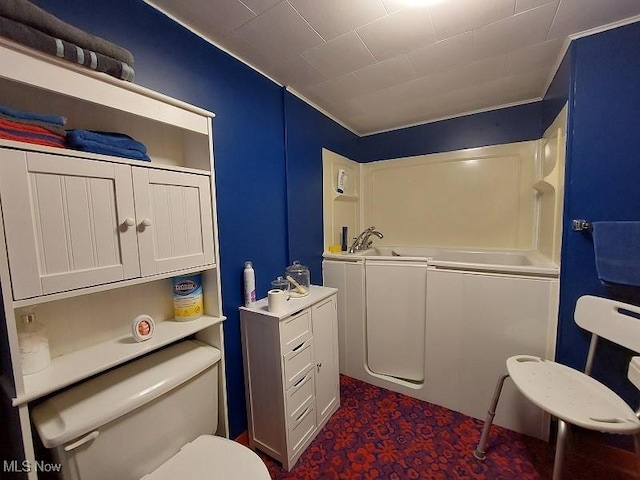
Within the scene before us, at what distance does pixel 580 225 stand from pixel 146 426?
6.50 ft

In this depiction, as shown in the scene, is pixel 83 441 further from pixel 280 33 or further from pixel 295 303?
pixel 280 33

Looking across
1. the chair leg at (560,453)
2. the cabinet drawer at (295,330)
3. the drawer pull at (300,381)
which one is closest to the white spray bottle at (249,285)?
the cabinet drawer at (295,330)

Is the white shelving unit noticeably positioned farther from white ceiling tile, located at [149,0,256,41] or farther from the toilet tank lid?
white ceiling tile, located at [149,0,256,41]

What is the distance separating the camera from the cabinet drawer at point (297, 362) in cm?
128

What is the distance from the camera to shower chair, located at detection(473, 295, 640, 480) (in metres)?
0.95

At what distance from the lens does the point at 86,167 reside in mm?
746

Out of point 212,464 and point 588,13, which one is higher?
point 588,13

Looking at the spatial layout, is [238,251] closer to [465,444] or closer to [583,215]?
[465,444]

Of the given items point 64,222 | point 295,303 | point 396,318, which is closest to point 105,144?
point 64,222

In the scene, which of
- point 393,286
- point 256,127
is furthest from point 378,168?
point 256,127

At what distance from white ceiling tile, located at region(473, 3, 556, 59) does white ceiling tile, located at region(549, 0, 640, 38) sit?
4 cm

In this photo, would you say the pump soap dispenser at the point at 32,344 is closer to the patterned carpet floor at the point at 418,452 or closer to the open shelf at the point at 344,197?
the patterned carpet floor at the point at 418,452

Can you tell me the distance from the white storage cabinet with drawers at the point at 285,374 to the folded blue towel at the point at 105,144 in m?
0.84

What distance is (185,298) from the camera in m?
1.09
